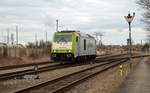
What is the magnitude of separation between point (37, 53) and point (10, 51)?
6406mm

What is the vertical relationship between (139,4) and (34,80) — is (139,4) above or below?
above

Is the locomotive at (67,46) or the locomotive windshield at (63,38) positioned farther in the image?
the locomotive windshield at (63,38)

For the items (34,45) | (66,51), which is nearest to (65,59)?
(66,51)

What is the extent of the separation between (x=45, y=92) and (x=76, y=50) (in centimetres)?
1715

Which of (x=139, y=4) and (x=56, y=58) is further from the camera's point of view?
(x=56, y=58)

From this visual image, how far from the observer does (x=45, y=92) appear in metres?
10.8

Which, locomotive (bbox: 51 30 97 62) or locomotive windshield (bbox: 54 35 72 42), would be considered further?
locomotive windshield (bbox: 54 35 72 42)

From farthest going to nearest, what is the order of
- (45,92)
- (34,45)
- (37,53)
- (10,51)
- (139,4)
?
1. (34,45)
2. (37,53)
3. (10,51)
4. (139,4)
5. (45,92)

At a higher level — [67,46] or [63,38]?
[63,38]

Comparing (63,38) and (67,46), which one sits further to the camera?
(63,38)

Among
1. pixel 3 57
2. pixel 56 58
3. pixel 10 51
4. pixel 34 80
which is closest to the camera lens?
pixel 34 80

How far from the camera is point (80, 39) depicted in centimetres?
2911

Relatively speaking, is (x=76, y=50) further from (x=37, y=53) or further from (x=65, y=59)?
(x=37, y=53)

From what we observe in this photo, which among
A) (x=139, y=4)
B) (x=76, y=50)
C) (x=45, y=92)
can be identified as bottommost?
(x=45, y=92)
